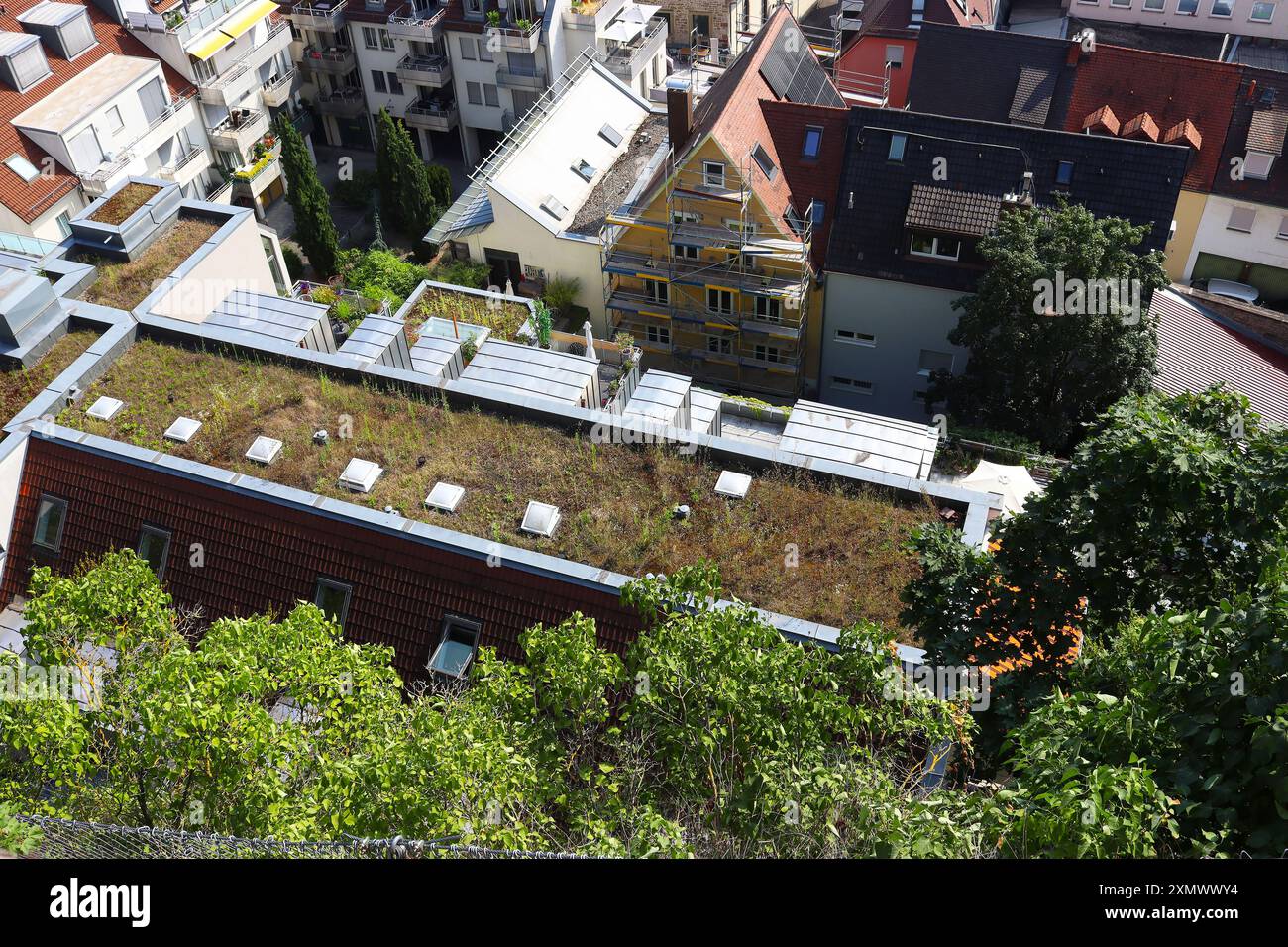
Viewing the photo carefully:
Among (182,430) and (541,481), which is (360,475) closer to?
(541,481)

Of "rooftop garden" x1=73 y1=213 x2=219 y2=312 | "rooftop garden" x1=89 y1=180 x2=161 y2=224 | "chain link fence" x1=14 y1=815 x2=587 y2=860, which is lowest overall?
"rooftop garden" x1=73 y1=213 x2=219 y2=312

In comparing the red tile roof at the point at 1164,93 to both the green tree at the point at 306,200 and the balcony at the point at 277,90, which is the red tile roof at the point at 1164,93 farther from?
the balcony at the point at 277,90

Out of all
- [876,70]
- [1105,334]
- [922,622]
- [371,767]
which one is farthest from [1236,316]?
[371,767]

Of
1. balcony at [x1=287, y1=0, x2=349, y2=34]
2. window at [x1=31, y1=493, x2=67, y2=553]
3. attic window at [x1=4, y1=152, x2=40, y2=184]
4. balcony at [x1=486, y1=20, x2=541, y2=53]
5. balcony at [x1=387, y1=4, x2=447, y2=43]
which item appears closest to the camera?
window at [x1=31, y1=493, x2=67, y2=553]

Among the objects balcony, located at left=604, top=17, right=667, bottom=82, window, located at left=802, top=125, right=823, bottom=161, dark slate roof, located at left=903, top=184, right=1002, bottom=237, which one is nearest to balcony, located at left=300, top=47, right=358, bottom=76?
balcony, located at left=604, top=17, right=667, bottom=82

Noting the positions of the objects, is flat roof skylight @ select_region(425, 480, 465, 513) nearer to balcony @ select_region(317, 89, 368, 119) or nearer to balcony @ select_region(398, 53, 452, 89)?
balcony @ select_region(398, 53, 452, 89)

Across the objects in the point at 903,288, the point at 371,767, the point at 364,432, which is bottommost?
the point at 903,288
